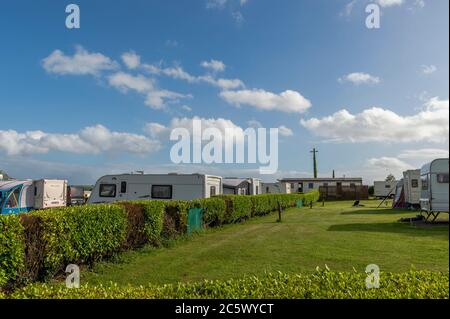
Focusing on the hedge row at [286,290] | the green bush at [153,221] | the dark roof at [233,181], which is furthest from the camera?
the dark roof at [233,181]

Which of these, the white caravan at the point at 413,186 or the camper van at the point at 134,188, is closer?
the camper van at the point at 134,188

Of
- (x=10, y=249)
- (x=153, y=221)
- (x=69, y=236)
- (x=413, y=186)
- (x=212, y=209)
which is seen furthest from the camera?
(x=413, y=186)

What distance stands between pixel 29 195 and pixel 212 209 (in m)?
10.4

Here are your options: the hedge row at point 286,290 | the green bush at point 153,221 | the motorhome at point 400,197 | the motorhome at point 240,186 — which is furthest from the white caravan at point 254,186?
the hedge row at point 286,290

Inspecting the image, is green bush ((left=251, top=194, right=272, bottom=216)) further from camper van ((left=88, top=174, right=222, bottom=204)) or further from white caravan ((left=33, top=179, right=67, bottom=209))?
white caravan ((left=33, top=179, right=67, bottom=209))

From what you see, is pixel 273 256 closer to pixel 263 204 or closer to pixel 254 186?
pixel 263 204

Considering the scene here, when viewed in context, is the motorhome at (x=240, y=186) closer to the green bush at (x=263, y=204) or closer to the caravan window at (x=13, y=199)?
the green bush at (x=263, y=204)

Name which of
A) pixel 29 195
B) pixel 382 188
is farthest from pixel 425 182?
pixel 382 188

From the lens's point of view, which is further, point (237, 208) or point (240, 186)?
point (240, 186)

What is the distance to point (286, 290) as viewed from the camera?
3.53 metres

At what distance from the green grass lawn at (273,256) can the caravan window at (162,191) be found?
5.82 meters

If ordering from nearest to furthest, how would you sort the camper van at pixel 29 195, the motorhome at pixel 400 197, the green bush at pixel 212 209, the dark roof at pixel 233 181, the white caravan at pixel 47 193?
the green bush at pixel 212 209 < the camper van at pixel 29 195 < the white caravan at pixel 47 193 < the dark roof at pixel 233 181 < the motorhome at pixel 400 197

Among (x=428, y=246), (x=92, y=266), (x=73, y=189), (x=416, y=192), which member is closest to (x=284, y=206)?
(x=416, y=192)

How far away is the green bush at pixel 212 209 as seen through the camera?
1388 centimetres
